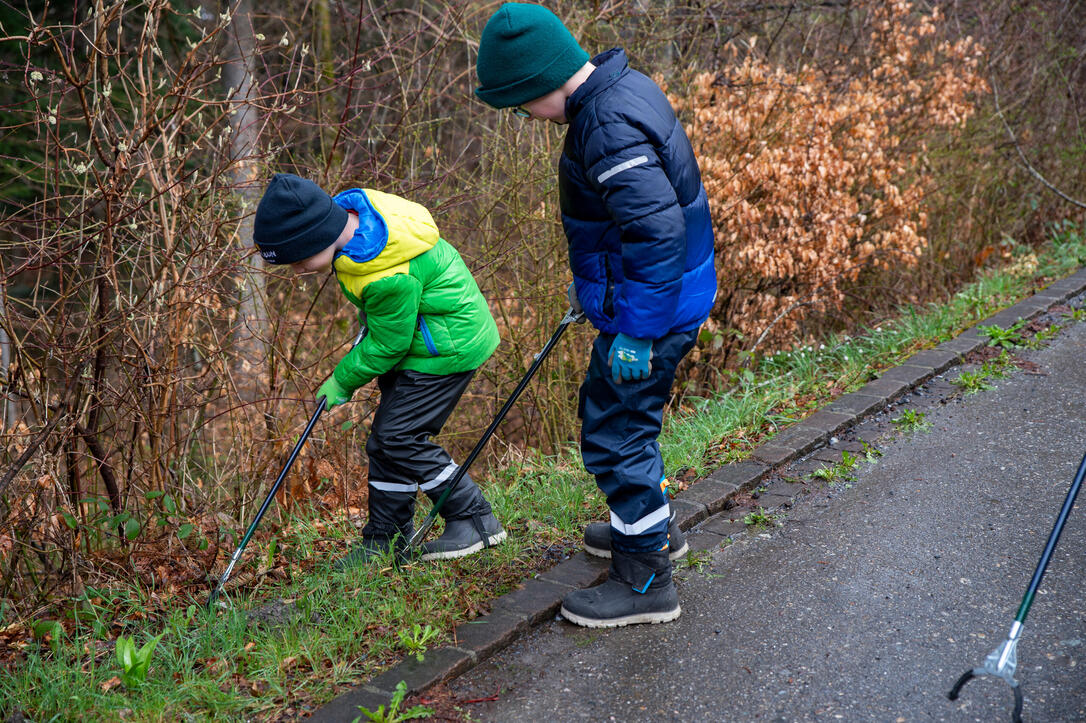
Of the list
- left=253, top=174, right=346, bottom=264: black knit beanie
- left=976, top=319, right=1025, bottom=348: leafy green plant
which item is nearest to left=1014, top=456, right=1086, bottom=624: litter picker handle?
left=253, top=174, right=346, bottom=264: black knit beanie

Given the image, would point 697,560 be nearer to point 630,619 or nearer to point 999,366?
point 630,619

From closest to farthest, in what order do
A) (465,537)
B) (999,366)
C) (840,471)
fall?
(465,537), (840,471), (999,366)

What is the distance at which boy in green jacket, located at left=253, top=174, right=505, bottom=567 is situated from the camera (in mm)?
3078

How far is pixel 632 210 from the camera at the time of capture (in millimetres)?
2721

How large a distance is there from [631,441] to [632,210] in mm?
808

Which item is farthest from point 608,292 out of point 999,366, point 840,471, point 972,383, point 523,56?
point 999,366

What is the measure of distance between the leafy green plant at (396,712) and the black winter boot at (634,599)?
0.69 metres

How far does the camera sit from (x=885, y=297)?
26.6ft

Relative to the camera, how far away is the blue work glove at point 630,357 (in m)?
2.86

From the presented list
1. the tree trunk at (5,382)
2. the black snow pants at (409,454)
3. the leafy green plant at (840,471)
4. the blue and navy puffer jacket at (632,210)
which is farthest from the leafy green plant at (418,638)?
the leafy green plant at (840,471)

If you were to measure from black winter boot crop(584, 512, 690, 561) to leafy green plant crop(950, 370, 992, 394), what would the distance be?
2.51 m

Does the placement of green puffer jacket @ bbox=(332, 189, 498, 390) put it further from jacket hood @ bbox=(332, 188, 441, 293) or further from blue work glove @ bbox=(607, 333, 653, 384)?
blue work glove @ bbox=(607, 333, 653, 384)

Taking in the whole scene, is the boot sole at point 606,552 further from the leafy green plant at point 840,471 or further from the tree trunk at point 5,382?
the tree trunk at point 5,382

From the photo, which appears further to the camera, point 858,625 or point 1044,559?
point 858,625
